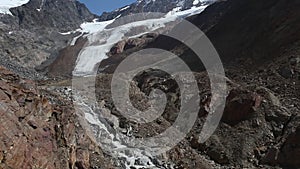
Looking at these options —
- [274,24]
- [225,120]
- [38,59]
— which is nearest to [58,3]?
[38,59]

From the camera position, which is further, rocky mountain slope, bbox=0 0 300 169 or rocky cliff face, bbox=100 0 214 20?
rocky cliff face, bbox=100 0 214 20

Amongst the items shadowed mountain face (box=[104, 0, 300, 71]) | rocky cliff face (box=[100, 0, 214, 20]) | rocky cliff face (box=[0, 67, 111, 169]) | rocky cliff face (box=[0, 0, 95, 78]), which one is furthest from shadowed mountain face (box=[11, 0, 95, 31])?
rocky cliff face (box=[0, 67, 111, 169])

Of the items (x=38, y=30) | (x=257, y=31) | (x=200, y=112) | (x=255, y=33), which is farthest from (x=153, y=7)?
(x=200, y=112)

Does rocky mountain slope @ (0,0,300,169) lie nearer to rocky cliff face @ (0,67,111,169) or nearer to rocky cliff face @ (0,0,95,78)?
rocky cliff face @ (0,67,111,169)

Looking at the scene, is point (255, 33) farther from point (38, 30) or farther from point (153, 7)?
point (153, 7)

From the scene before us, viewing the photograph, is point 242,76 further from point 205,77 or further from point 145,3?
point 145,3

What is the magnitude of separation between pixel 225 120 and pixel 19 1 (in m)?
144

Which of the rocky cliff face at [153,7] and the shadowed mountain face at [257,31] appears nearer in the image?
the shadowed mountain face at [257,31]

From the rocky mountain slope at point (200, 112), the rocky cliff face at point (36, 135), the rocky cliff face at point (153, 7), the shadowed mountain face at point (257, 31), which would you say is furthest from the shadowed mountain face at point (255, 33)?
the rocky cliff face at point (153, 7)

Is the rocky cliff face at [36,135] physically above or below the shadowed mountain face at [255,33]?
below

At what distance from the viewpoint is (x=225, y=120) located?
67.0ft

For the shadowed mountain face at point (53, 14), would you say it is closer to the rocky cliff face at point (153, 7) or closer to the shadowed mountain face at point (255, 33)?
the rocky cliff face at point (153, 7)

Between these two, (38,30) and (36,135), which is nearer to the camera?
(36,135)

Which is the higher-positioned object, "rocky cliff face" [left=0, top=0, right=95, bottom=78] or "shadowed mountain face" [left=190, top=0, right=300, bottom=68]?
"rocky cliff face" [left=0, top=0, right=95, bottom=78]
